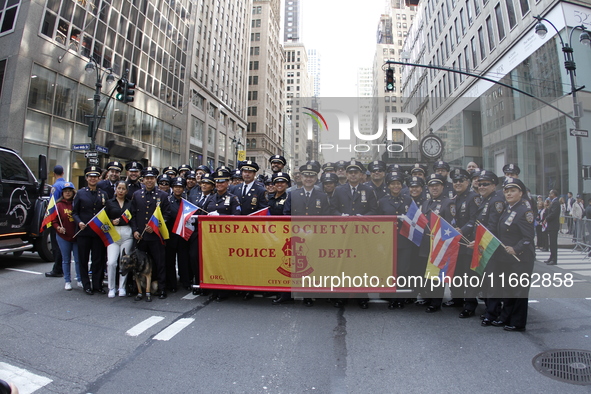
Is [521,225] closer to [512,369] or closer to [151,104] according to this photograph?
[512,369]

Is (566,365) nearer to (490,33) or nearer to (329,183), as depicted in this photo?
(329,183)

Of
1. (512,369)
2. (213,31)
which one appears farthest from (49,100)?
(213,31)

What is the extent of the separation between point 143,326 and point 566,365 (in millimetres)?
4739

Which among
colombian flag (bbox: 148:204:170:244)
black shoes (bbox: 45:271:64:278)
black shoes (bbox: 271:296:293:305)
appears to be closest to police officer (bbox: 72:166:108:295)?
colombian flag (bbox: 148:204:170:244)

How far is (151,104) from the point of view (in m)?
31.9

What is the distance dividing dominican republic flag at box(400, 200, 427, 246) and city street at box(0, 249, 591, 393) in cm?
111

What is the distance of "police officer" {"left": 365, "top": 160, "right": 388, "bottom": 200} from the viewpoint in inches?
254

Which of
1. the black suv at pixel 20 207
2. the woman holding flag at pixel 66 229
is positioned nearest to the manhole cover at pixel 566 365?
the woman holding flag at pixel 66 229

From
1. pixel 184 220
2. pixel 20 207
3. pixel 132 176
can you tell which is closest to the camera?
pixel 184 220

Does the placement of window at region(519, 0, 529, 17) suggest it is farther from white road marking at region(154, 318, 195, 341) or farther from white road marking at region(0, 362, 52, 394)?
white road marking at region(0, 362, 52, 394)

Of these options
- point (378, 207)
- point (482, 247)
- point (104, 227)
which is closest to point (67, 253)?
point (104, 227)

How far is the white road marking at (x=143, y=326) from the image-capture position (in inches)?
172

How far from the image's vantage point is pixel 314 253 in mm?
5445

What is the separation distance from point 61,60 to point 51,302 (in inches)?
807
